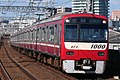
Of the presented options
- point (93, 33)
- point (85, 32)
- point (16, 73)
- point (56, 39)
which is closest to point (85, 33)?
point (85, 32)

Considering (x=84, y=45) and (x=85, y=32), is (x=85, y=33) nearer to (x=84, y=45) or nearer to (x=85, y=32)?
(x=85, y=32)

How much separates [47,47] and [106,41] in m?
5.46

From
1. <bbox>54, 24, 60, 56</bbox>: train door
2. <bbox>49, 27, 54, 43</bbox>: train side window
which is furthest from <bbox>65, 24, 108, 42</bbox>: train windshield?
<bbox>49, 27, 54, 43</bbox>: train side window

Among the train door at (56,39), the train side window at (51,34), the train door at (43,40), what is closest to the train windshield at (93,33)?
the train door at (56,39)

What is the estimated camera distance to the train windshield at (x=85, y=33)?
48.6 feet

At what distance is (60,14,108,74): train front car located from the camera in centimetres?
1473

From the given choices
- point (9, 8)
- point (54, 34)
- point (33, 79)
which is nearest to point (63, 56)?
point (33, 79)

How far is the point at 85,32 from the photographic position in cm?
1488

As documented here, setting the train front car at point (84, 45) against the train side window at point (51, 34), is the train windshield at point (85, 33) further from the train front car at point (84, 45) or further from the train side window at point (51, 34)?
the train side window at point (51, 34)

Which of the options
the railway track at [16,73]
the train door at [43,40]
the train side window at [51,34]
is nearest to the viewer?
the railway track at [16,73]

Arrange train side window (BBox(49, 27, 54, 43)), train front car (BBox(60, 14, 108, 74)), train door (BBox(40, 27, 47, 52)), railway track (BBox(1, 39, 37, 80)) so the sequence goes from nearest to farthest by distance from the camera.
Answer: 1. train front car (BBox(60, 14, 108, 74))
2. railway track (BBox(1, 39, 37, 80))
3. train side window (BBox(49, 27, 54, 43))
4. train door (BBox(40, 27, 47, 52))

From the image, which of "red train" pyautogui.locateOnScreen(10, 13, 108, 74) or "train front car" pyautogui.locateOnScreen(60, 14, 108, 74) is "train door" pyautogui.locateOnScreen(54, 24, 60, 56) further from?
"train front car" pyautogui.locateOnScreen(60, 14, 108, 74)

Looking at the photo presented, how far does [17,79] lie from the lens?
15.5 m

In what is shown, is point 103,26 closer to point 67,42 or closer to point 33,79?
point 67,42
